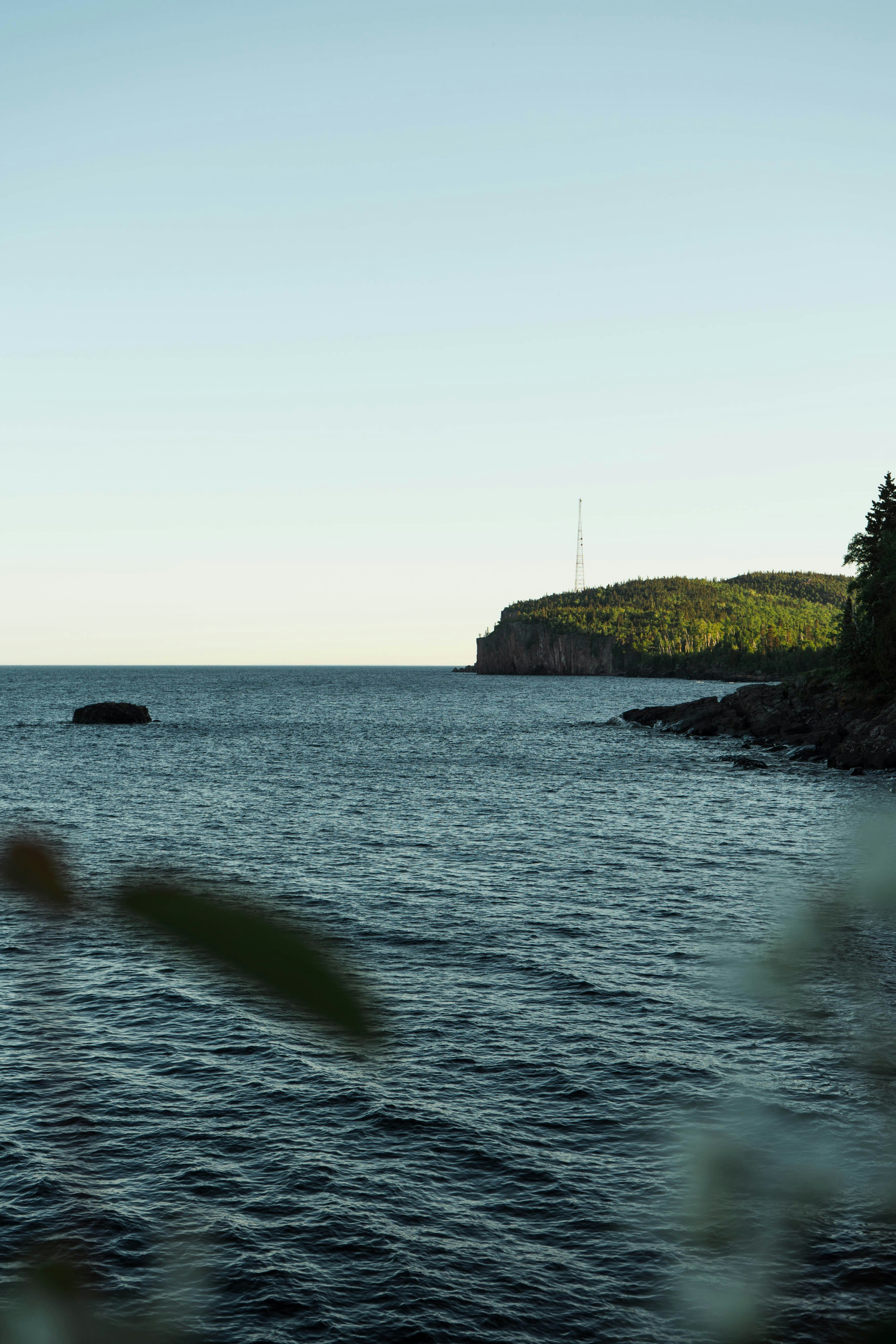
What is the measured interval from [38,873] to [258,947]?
1.88 feet

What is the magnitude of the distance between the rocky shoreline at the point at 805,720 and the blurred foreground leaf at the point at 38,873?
68001 mm

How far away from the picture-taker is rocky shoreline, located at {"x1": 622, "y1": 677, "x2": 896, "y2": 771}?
2625 inches

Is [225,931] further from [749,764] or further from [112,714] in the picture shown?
[112,714]

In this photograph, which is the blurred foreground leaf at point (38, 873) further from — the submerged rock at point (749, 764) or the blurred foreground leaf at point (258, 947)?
the submerged rock at point (749, 764)

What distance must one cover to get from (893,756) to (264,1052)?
54.9m

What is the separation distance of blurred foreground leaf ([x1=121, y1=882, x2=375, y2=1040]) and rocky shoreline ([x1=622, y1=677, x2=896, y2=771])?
68.0 m

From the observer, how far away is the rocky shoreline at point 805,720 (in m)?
66.7

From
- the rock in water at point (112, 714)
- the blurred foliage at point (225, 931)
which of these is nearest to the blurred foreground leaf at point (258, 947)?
the blurred foliage at point (225, 931)

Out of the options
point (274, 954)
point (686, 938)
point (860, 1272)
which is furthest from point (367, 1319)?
point (686, 938)

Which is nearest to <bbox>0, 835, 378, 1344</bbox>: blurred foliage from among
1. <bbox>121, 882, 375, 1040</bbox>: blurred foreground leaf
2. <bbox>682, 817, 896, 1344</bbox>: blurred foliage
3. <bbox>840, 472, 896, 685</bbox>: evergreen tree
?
<bbox>121, 882, 375, 1040</bbox>: blurred foreground leaf

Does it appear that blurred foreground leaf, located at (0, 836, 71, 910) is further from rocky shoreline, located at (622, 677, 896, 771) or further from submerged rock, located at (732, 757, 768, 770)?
rocky shoreline, located at (622, 677, 896, 771)

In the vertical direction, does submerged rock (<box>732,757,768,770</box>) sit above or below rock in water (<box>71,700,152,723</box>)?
below

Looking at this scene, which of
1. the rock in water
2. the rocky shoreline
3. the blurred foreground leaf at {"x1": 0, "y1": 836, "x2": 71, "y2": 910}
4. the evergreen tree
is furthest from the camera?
the rock in water

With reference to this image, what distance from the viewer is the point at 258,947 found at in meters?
1.61
